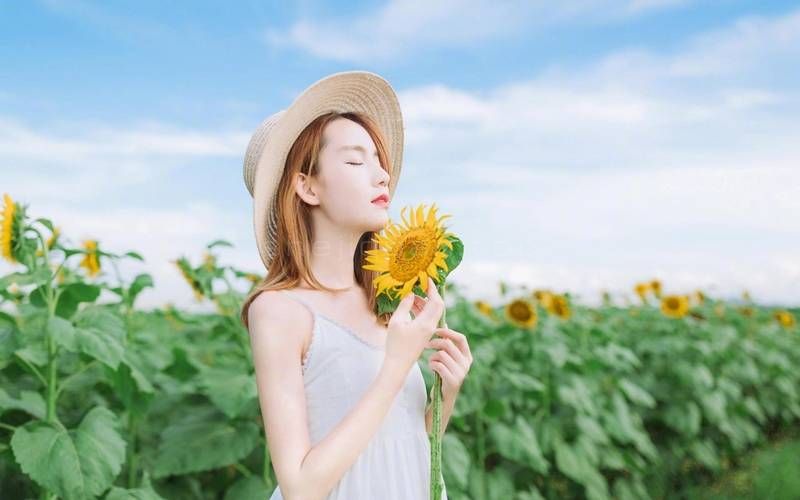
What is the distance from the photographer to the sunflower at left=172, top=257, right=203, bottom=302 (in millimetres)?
3612

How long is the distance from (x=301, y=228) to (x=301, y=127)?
0.23 meters

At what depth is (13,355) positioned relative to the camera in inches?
A: 118

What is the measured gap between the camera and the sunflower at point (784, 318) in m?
9.47

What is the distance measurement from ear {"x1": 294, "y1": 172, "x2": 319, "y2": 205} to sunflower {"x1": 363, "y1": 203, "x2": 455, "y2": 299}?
352 millimetres

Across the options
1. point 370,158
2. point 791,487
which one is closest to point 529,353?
point 791,487

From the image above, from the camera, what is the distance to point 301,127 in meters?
2.14

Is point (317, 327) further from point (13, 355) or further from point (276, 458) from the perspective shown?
point (13, 355)

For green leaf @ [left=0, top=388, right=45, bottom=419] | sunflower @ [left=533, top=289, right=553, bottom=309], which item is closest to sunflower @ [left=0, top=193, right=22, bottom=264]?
green leaf @ [left=0, top=388, right=45, bottom=419]

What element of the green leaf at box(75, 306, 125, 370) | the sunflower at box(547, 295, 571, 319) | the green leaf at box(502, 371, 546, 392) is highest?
the green leaf at box(75, 306, 125, 370)

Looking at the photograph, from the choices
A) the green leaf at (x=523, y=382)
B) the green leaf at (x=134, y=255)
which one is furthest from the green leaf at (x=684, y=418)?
the green leaf at (x=134, y=255)

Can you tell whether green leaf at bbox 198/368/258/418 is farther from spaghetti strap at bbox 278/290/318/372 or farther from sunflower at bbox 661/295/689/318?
sunflower at bbox 661/295/689/318

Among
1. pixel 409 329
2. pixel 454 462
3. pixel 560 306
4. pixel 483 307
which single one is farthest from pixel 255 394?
pixel 483 307

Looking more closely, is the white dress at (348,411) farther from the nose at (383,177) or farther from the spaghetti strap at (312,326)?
the nose at (383,177)

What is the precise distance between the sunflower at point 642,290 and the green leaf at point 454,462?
3870mm
